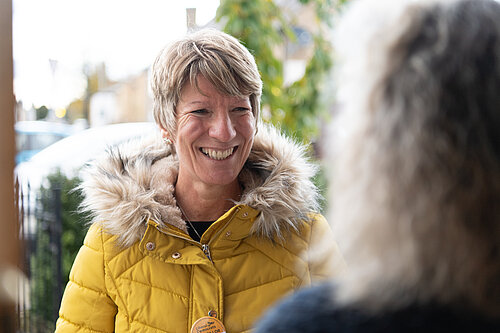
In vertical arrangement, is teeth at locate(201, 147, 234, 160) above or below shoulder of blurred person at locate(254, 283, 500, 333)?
above

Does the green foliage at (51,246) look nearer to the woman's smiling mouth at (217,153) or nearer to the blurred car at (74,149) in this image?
the blurred car at (74,149)

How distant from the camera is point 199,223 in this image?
87.6 inches

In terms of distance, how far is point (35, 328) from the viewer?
14.8 ft

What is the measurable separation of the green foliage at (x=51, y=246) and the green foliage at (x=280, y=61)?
6.03 feet

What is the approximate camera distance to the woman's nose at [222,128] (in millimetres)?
2082

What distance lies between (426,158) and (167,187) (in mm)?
1530

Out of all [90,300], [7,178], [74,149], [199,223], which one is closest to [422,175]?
[7,178]

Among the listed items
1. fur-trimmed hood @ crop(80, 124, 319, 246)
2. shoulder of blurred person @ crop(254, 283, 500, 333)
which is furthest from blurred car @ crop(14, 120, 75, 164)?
shoulder of blurred person @ crop(254, 283, 500, 333)

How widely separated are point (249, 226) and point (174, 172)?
479mm

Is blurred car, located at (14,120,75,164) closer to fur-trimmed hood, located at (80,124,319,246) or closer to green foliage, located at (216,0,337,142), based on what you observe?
green foliage, located at (216,0,337,142)

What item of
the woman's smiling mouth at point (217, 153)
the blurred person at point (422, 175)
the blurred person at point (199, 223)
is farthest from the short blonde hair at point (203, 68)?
the blurred person at point (422, 175)

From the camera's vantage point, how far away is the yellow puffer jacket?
1.98m

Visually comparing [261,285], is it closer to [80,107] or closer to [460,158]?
[460,158]

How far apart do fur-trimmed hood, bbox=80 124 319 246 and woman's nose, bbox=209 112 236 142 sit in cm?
24
